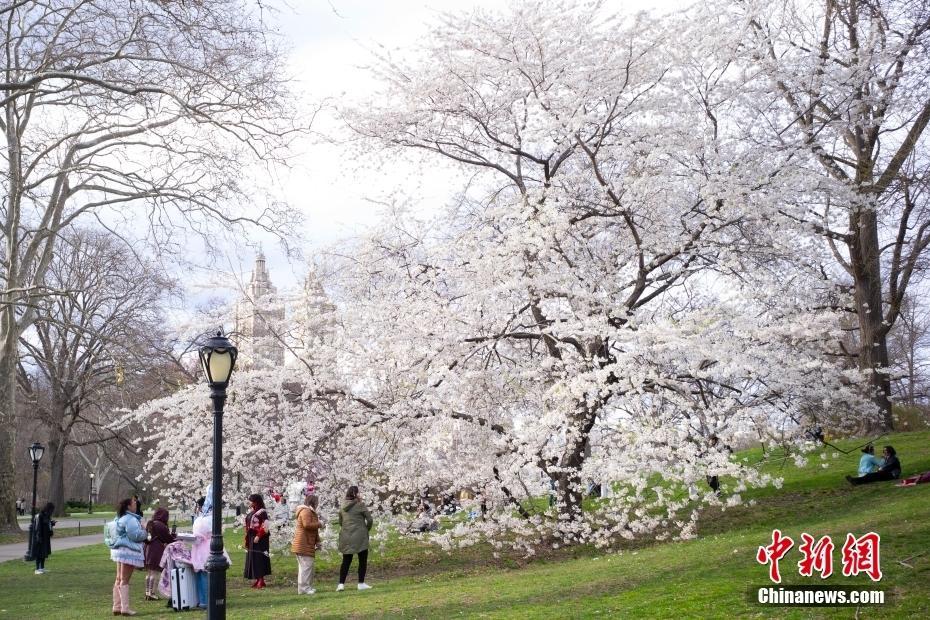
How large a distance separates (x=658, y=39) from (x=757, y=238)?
149 inches

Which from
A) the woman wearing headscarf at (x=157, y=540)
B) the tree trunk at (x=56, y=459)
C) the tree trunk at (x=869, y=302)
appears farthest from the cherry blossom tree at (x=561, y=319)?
the tree trunk at (x=56, y=459)

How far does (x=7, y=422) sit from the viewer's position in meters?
24.7

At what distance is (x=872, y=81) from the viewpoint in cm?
1583

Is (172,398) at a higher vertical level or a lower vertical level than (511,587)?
higher

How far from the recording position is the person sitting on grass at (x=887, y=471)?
53.5ft

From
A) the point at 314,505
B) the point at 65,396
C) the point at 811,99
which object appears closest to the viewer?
the point at 314,505

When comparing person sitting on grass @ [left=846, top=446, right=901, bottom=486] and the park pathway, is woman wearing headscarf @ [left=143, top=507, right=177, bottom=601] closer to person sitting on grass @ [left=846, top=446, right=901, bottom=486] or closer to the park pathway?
the park pathway

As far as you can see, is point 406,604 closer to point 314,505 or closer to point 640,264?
point 314,505

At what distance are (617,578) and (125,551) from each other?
20.8 feet

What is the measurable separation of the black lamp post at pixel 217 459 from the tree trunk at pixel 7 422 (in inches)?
572

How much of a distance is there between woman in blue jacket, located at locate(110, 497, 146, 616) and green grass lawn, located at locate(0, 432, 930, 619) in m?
0.50

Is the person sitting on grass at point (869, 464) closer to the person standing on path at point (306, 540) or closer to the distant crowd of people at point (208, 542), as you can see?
the distant crowd of people at point (208, 542)

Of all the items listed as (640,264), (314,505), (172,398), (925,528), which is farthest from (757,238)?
(172,398)

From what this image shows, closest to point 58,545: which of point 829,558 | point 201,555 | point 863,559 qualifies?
point 201,555
